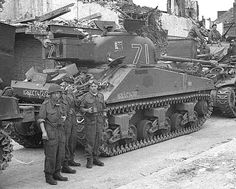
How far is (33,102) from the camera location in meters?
9.36

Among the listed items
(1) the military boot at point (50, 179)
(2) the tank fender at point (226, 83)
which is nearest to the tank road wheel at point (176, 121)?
(2) the tank fender at point (226, 83)

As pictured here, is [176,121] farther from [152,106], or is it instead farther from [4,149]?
[4,149]

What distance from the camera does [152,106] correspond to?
10562 mm

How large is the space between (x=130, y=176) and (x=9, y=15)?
1582 cm

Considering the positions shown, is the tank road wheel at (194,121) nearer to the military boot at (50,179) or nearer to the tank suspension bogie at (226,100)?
the tank suspension bogie at (226,100)

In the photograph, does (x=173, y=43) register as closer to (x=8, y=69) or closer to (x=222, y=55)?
(x=222, y=55)

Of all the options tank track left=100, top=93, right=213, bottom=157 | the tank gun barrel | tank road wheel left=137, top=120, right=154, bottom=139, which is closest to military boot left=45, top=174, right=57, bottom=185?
tank track left=100, top=93, right=213, bottom=157

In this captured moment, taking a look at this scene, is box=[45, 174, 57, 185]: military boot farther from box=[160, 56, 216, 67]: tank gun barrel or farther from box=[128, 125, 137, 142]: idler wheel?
box=[160, 56, 216, 67]: tank gun barrel

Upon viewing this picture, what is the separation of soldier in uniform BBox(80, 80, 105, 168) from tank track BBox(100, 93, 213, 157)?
1.76 ft

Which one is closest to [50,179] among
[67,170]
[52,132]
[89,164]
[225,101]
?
[67,170]

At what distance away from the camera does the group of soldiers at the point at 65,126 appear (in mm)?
7207

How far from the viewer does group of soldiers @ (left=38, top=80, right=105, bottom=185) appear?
7.21 metres

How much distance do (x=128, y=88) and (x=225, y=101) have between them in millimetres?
5476

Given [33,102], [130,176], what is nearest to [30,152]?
[33,102]
